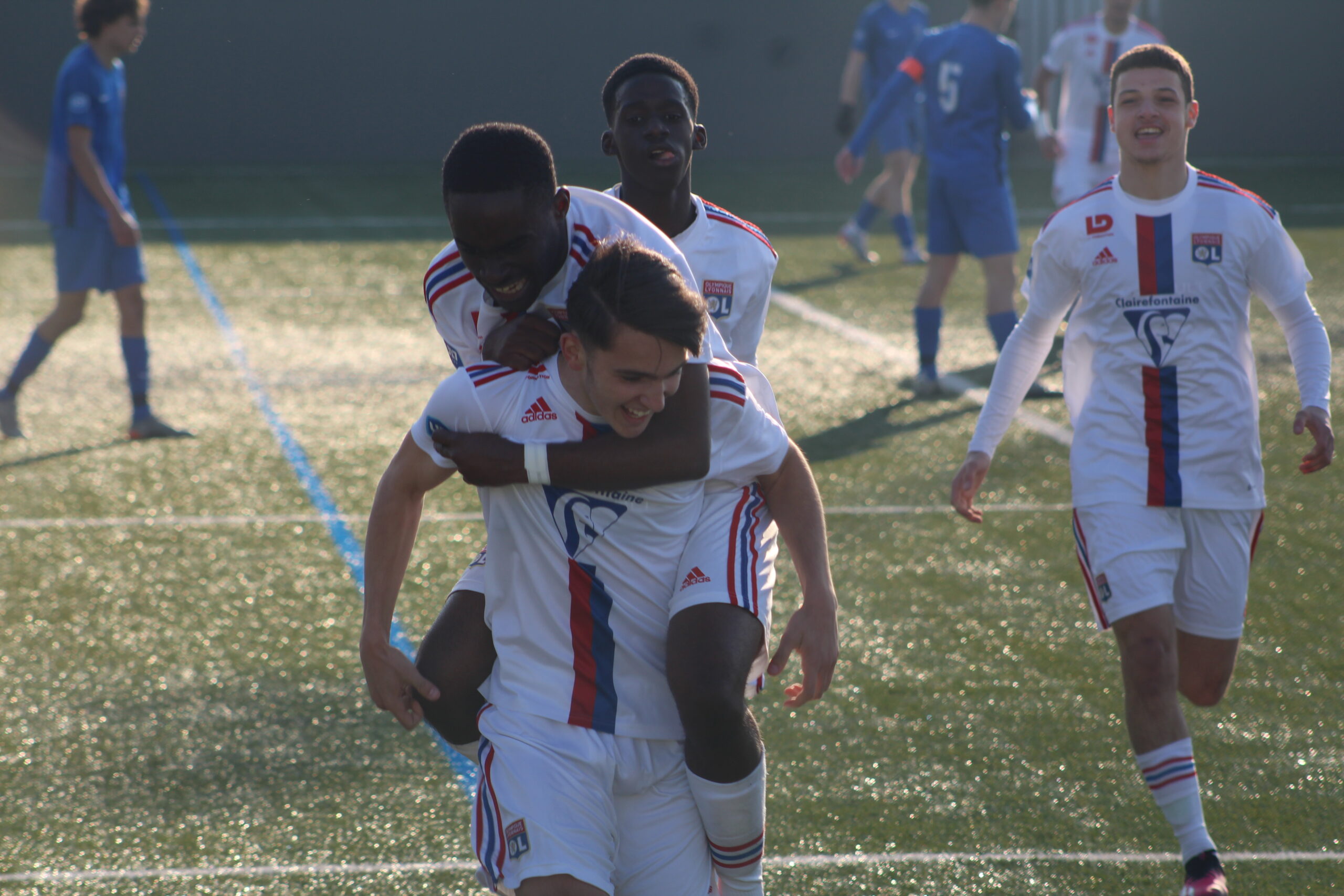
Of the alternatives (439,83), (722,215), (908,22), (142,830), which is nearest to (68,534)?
(142,830)

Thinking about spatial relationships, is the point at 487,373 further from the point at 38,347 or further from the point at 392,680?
the point at 38,347

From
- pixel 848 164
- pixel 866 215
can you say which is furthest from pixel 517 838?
pixel 866 215

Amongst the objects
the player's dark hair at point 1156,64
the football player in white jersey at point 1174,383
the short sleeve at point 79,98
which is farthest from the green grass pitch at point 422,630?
the player's dark hair at point 1156,64

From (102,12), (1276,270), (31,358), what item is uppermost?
(102,12)

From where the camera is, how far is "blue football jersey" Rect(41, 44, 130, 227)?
7488 millimetres

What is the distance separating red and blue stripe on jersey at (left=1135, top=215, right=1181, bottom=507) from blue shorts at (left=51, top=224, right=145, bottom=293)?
18.8 ft

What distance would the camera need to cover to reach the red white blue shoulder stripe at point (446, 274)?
290cm

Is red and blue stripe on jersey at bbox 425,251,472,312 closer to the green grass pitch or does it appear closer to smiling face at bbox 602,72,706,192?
smiling face at bbox 602,72,706,192

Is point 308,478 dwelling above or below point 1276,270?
below

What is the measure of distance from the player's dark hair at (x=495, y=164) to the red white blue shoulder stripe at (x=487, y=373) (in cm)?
32

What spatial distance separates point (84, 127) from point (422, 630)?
3893mm

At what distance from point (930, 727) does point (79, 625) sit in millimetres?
3121

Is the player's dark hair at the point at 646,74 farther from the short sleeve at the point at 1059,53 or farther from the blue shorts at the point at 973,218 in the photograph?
the short sleeve at the point at 1059,53

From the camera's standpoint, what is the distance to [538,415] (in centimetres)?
261
